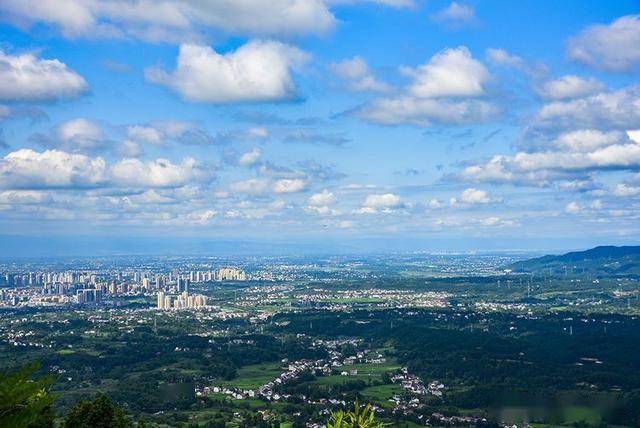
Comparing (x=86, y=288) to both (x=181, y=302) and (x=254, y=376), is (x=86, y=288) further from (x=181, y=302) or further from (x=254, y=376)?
(x=254, y=376)

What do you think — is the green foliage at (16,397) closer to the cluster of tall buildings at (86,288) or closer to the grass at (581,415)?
the grass at (581,415)

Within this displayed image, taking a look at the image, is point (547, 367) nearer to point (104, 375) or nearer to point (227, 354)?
point (227, 354)

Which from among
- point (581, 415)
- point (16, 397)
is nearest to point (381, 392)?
point (581, 415)

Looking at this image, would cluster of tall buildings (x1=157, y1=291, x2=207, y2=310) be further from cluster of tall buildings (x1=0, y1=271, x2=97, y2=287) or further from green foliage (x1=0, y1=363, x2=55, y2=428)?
green foliage (x1=0, y1=363, x2=55, y2=428)

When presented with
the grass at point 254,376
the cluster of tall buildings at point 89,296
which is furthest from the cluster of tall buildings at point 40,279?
the grass at point 254,376

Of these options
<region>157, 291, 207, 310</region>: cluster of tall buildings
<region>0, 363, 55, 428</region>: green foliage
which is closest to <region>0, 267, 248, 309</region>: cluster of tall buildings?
<region>157, 291, 207, 310</region>: cluster of tall buildings

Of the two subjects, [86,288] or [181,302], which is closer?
[181,302]

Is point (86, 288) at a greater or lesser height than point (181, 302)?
greater

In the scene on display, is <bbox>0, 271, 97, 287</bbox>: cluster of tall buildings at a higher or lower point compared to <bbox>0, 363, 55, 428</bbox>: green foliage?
lower

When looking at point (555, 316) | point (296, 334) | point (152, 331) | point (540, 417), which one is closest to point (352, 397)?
point (540, 417)
